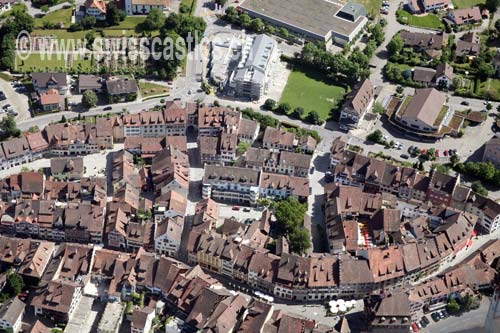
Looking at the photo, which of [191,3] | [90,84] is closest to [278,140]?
[90,84]

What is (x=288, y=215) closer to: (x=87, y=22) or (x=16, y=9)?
(x=87, y=22)

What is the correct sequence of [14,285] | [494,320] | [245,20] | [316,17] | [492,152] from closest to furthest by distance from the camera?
[494,320]
[14,285]
[492,152]
[245,20]
[316,17]

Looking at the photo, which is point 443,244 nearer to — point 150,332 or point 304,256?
point 304,256

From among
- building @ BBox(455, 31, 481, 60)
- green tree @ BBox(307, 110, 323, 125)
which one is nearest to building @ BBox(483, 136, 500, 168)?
green tree @ BBox(307, 110, 323, 125)

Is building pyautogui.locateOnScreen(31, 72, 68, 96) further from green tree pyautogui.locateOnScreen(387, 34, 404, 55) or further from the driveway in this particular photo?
green tree pyautogui.locateOnScreen(387, 34, 404, 55)

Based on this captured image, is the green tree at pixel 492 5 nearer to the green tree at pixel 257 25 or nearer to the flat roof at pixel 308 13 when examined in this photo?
the flat roof at pixel 308 13
